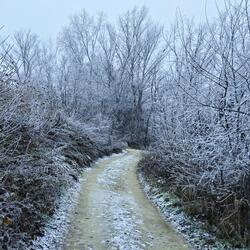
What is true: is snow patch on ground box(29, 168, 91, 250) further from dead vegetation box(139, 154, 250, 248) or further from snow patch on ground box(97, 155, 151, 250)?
dead vegetation box(139, 154, 250, 248)

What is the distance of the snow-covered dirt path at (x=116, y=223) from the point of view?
8000mm

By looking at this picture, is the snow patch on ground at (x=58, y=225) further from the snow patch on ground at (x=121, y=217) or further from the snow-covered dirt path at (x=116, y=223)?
the snow patch on ground at (x=121, y=217)

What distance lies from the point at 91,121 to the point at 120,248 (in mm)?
24666

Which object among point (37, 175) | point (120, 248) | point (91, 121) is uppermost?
point (91, 121)

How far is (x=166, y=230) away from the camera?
935cm

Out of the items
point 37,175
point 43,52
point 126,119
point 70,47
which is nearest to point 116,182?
point 37,175

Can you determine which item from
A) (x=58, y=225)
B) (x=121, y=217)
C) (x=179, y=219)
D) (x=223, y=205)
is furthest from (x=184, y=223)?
(x=58, y=225)

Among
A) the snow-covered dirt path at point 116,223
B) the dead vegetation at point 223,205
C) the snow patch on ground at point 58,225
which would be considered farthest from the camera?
the dead vegetation at point 223,205

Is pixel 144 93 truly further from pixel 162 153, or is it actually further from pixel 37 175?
pixel 37 175

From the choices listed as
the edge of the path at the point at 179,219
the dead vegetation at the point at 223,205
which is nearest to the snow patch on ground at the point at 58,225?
the edge of the path at the point at 179,219

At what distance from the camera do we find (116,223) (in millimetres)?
9375

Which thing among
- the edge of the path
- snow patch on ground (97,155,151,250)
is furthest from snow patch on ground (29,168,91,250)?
the edge of the path

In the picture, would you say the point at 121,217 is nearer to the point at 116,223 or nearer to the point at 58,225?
the point at 116,223

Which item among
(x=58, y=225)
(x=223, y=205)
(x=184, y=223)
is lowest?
(x=58, y=225)
